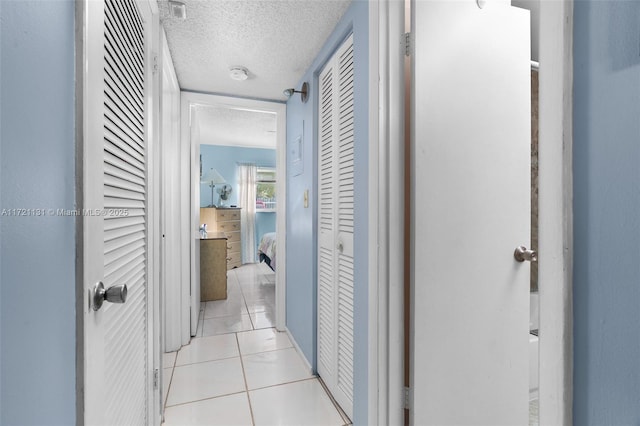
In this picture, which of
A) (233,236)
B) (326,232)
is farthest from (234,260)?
(326,232)

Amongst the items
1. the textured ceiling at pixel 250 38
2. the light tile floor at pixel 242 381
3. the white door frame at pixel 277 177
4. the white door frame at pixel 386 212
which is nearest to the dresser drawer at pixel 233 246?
the light tile floor at pixel 242 381

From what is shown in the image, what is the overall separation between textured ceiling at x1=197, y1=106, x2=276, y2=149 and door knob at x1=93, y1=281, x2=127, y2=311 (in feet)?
9.21

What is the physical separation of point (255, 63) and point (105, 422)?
210 cm

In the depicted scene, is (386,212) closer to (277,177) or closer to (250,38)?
(250,38)

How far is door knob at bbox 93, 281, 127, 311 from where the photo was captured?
699 mm

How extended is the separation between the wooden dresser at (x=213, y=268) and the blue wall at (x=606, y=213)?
3.42 meters

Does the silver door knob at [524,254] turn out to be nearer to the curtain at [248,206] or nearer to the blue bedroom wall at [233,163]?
the curtain at [248,206]

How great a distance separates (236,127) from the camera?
445cm

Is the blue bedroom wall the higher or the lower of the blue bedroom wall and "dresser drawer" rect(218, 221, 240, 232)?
the higher

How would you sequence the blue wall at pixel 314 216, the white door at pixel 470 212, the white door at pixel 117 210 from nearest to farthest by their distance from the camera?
1. the white door at pixel 117 210
2. the white door at pixel 470 212
3. the blue wall at pixel 314 216

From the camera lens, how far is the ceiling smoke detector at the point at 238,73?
2.21m

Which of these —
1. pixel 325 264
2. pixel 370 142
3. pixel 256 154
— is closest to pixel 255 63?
pixel 370 142

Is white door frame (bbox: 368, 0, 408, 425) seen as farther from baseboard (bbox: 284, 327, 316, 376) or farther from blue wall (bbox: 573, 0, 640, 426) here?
baseboard (bbox: 284, 327, 316, 376)

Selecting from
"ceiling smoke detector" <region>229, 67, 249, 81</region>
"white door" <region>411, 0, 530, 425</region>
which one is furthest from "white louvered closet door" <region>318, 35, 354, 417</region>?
"ceiling smoke detector" <region>229, 67, 249, 81</region>
